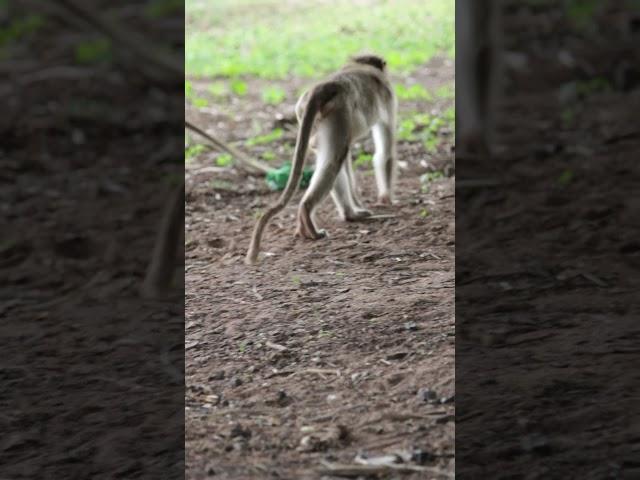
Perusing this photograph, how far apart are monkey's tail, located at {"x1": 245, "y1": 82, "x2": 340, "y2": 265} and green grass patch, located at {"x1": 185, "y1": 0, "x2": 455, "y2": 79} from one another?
20 centimetres

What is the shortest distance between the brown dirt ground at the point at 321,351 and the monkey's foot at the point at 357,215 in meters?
0.22

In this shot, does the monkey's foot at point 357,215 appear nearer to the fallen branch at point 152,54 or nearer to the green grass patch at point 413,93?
the green grass patch at point 413,93

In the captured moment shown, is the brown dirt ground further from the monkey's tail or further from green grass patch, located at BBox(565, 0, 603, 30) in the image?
green grass patch, located at BBox(565, 0, 603, 30)

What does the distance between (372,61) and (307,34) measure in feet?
2.56

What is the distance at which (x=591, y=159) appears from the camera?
Result: 5.74m

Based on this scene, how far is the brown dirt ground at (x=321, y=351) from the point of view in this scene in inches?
81.4

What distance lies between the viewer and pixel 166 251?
364 centimetres

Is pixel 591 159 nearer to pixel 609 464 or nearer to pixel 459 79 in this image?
pixel 459 79

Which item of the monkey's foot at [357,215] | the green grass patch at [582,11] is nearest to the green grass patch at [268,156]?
the monkey's foot at [357,215]

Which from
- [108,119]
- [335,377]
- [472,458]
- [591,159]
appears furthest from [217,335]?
[108,119]

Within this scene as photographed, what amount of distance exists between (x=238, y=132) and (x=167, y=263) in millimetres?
2063

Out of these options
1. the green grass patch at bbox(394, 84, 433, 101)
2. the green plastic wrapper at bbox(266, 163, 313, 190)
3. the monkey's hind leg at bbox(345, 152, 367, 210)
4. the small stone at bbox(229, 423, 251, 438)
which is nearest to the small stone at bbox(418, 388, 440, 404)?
the small stone at bbox(229, 423, 251, 438)

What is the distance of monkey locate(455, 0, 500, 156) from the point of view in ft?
17.6

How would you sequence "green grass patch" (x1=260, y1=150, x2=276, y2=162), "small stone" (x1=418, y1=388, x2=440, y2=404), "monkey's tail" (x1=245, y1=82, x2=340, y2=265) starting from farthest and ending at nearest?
1. "green grass patch" (x1=260, y1=150, x2=276, y2=162)
2. "monkey's tail" (x1=245, y1=82, x2=340, y2=265)
3. "small stone" (x1=418, y1=388, x2=440, y2=404)
